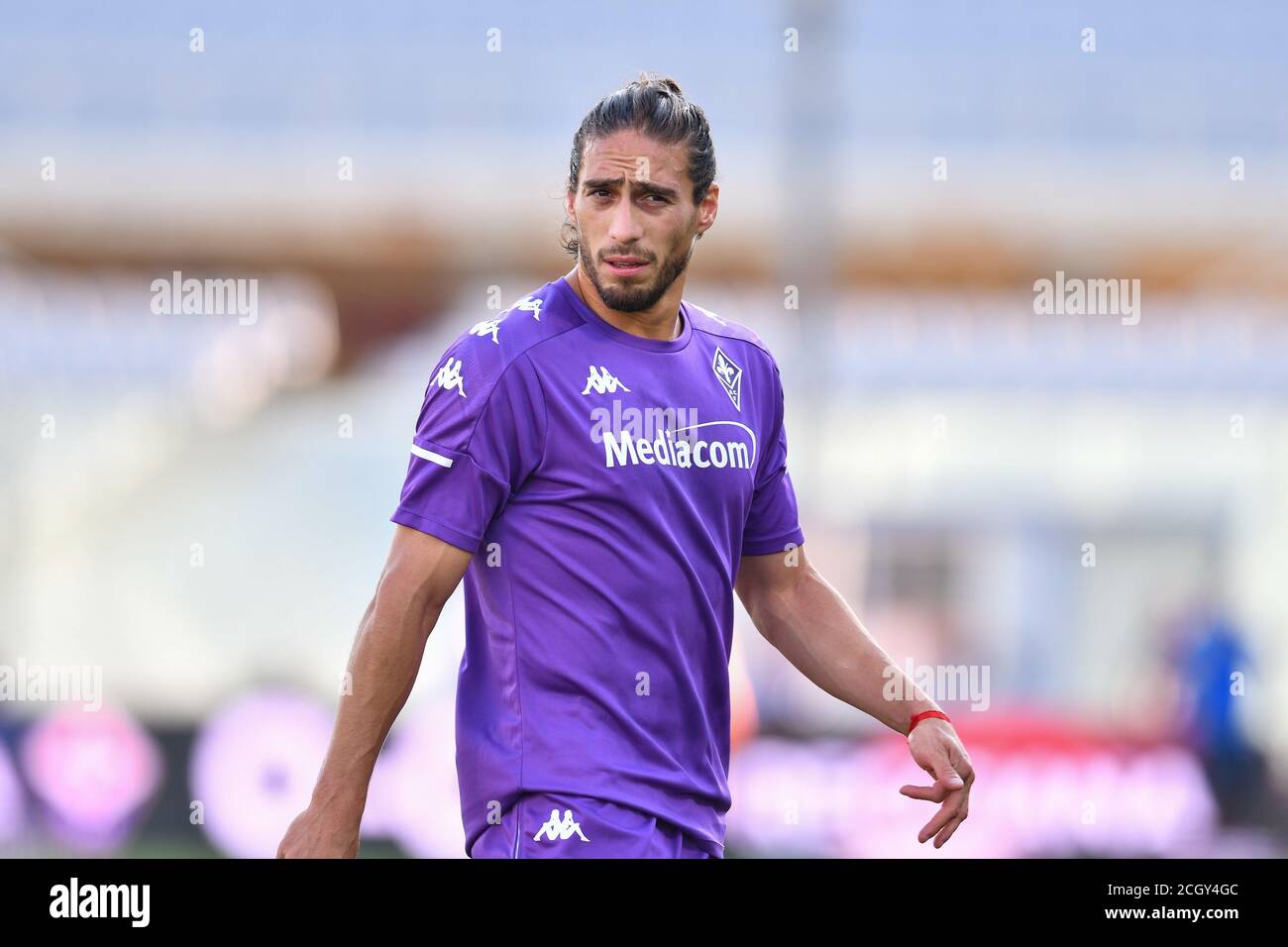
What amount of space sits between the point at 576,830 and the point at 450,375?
887 millimetres

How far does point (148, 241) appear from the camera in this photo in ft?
71.3

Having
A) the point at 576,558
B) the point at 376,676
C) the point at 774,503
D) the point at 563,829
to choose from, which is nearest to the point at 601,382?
the point at 576,558

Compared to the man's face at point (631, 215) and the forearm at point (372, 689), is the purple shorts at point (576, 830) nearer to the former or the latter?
the forearm at point (372, 689)

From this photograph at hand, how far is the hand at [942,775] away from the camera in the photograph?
11.4 feet

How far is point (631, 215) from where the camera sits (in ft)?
10.9

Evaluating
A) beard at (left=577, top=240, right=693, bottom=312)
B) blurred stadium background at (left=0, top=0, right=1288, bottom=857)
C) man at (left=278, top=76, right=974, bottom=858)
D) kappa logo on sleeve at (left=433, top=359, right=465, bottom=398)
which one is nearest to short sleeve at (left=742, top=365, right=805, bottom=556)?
man at (left=278, top=76, right=974, bottom=858)

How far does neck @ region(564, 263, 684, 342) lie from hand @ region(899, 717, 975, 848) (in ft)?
3.30

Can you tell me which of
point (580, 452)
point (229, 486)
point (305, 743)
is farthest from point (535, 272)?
point (580, 452)

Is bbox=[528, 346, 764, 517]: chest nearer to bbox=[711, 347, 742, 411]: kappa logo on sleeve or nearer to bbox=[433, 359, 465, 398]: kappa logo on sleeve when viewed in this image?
bbox=[711, 347, 742, 411]: kappa logo on sleeve

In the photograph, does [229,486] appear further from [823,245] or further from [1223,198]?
[1223,198]

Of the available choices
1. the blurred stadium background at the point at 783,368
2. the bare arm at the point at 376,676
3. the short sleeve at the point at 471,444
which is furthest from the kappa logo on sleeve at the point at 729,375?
the blurred stadium background at the point at 783,368

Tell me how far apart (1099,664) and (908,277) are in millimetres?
5945
